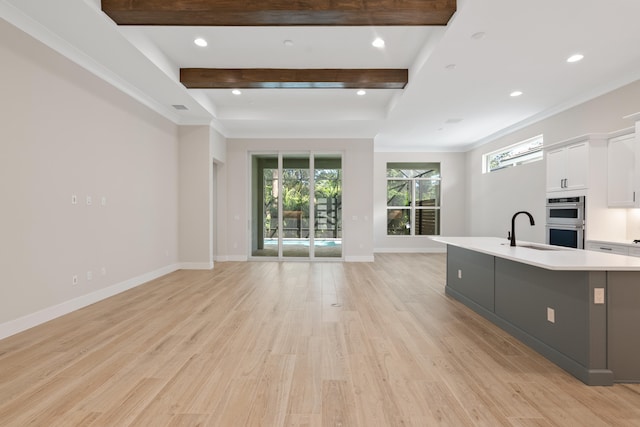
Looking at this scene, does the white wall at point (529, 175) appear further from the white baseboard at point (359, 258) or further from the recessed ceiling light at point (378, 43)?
the recessed ceiling light at point (378, 43)

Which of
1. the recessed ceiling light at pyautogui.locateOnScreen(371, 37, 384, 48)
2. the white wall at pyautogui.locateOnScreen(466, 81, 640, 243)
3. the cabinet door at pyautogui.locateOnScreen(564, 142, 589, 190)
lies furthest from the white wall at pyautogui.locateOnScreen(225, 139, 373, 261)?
the cabinet door at pyautogui.locateOnScreen(564, 142, 589, 190)

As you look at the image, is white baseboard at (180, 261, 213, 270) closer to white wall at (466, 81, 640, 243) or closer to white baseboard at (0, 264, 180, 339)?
white baseboard at (0, 264, 180, 339)

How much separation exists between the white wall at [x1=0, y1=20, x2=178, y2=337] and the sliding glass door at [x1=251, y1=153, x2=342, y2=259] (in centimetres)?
286

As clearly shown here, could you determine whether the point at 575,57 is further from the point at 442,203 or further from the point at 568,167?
the point at 442,203

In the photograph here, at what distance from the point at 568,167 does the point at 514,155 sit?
2.64m

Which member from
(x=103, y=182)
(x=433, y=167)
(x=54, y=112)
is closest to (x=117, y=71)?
(x=54, y=112)

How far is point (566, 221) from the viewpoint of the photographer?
15.7 feet

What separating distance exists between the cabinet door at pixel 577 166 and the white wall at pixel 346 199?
12.7 feet

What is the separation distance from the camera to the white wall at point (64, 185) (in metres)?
2.97

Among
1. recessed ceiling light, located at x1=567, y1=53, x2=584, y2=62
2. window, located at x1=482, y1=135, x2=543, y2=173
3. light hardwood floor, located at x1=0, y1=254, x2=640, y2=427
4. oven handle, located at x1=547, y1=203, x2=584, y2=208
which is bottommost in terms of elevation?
light hardwood floor, located at x1=0, y1=254, x2=640, y2=427

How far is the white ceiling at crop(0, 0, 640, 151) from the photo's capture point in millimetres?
3051

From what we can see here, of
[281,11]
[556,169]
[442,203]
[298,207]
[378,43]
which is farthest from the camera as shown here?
[442,203]

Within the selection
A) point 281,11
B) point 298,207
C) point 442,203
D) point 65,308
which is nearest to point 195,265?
point 298,207

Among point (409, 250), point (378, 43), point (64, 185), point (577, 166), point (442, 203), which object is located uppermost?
point (378, 43)
